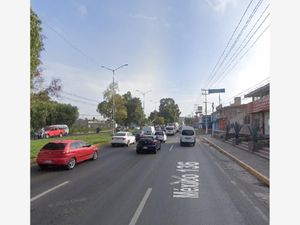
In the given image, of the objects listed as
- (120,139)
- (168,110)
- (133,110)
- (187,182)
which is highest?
(168,110)

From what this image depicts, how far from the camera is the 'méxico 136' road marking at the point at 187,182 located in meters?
9.15

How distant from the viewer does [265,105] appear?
2645cm

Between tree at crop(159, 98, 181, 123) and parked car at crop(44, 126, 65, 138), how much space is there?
7409cm

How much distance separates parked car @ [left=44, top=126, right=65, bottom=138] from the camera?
5151cm

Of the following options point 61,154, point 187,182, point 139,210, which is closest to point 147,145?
point 61,154

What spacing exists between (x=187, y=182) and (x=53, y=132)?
46142mm

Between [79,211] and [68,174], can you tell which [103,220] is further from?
[68,174]

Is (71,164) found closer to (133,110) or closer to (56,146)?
(56,146)

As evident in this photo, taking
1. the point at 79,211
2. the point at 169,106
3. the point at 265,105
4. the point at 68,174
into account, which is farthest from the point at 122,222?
the point at 169,106

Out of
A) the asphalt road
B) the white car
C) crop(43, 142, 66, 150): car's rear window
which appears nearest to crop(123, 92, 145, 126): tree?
the white car

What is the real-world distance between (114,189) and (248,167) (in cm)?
781

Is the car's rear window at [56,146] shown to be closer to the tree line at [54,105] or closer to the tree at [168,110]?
the tree line at [54,105]

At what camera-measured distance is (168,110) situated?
128 metres

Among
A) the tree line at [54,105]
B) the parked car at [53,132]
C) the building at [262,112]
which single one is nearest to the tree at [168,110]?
the tree line at [54,105]
